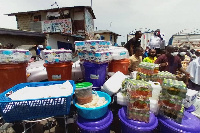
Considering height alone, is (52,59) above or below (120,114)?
above

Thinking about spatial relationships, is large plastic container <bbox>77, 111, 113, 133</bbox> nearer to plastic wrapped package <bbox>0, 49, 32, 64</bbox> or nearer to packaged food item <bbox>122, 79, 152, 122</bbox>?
packaged food item <bbox>122, 79, 152, 122</bbox>

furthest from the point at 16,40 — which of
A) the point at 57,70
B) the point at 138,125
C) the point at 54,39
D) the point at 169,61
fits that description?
the point at 138,125

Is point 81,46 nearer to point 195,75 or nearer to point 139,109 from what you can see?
point 139,109

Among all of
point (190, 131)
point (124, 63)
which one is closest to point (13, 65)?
point (124, 63)

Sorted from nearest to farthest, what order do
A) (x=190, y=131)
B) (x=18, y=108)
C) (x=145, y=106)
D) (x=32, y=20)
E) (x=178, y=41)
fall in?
(x=18, y=108) < (x=190, y=131) < (x=145, y=106) < (x=178, y=41) < (x=32, y=20)

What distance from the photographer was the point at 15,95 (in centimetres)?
193

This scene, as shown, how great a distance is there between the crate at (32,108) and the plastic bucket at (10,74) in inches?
37.4

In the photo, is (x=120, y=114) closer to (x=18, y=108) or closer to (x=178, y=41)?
(x=18, y=108)

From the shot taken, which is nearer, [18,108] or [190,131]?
[18,108]

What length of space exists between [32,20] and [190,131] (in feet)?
70.2

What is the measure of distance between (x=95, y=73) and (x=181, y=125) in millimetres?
1919

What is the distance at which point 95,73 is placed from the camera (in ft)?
9.73

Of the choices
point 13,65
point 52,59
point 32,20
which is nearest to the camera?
point 13,65

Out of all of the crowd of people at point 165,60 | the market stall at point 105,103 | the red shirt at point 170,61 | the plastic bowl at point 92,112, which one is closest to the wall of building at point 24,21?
the crowd of people at point 165,60
